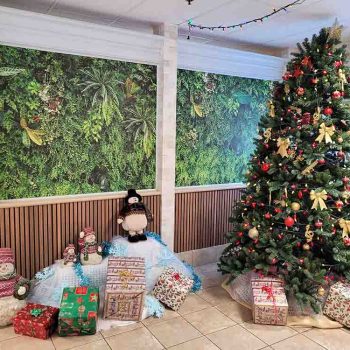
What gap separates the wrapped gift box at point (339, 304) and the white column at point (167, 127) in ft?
5.85

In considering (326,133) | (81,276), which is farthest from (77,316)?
(326,133)

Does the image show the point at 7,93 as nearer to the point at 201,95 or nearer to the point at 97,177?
the point at 97,177

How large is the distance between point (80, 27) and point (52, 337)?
9.02 feet

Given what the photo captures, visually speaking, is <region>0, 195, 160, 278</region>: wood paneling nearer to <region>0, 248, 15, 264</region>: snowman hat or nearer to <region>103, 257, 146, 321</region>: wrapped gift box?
<region>0, 248, 15, 264</region>: snowman hat

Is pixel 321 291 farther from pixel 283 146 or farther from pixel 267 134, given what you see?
pixel 267 134

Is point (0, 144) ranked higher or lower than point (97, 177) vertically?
higher

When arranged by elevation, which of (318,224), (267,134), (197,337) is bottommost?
(197,337)

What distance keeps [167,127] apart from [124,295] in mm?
1842

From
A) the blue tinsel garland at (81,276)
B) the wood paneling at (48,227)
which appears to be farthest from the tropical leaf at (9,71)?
the blue tinsel garland at (81,276)

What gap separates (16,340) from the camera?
2781 mm

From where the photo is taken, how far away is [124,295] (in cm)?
303

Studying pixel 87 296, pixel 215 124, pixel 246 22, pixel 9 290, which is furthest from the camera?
pixel 215 124

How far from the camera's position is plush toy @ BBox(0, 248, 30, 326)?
2.95m

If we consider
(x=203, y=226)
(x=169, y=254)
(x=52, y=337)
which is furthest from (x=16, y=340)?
(x=203, y=226)
